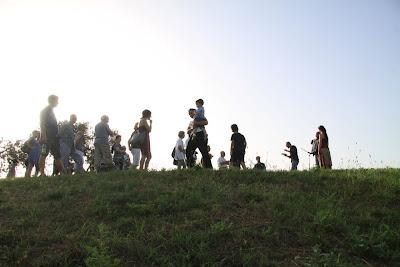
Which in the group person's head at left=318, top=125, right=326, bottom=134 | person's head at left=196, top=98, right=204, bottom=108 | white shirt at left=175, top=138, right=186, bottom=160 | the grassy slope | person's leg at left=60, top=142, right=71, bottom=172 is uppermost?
person's head at left=196, top=98, right=204, bottom=108

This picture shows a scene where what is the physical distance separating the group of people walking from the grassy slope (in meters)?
2.56

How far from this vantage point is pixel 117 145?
16938 millimetres

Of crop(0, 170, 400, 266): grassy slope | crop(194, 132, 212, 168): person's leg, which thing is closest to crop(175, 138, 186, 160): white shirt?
crop(194, 132, 212, 168): person's leg

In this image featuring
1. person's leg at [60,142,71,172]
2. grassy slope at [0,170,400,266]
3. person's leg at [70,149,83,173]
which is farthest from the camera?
person's leg at [70,149,83,173]

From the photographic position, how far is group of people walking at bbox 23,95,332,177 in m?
13.1

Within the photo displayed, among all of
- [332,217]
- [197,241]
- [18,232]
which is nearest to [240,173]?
[332,217]

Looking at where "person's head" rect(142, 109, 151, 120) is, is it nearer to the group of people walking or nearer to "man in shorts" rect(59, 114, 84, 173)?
the group of people walking

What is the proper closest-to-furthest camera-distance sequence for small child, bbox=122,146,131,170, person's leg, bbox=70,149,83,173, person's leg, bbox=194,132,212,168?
person's leg, bbox=194,132,212,168 → person's leg, bbox=70,149,83,173 → small child, bbox=122,146,131,170

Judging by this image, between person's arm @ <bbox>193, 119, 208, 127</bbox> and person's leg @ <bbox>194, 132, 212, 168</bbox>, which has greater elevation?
person's arm @ <bbox>193, 119, 208, 127</bbox>

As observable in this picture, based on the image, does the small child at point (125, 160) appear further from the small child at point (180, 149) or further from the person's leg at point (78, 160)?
the person's leg at point (78, 160)

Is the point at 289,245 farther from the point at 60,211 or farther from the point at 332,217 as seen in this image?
the point at 60,211

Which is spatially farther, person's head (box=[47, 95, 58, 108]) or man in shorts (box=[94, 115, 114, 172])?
man in shorts (box=[94, 115, 114, 172])

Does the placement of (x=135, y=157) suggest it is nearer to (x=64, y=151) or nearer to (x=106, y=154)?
(x=106, y=154)

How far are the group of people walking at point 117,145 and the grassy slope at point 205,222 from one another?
256cm
